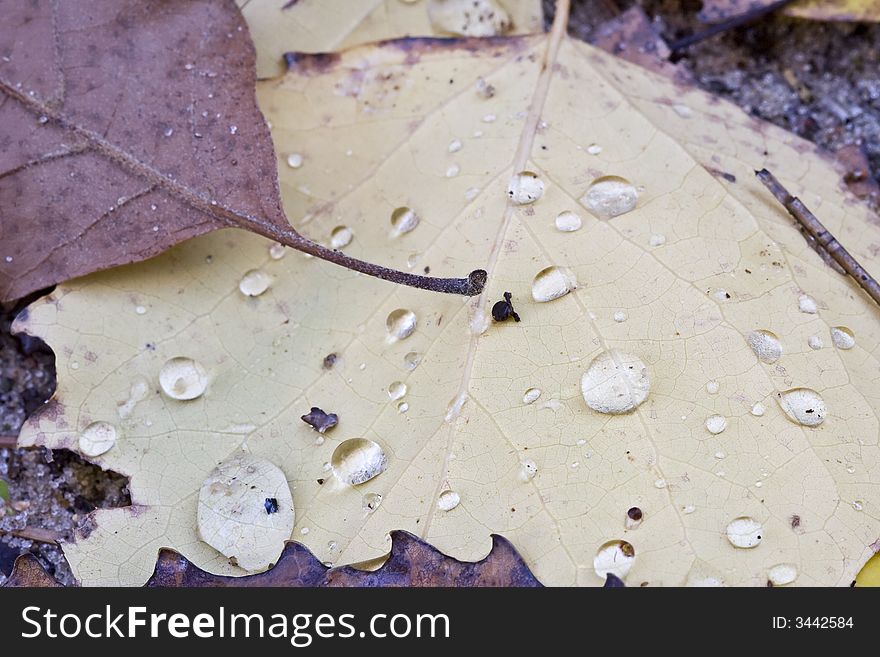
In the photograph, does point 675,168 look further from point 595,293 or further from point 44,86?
point 44,86

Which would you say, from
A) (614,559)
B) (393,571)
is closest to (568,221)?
(614,559)

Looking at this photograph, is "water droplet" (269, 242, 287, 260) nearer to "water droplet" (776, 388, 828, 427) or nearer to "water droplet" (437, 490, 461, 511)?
"water droplet" (437, 490, 461, 511)

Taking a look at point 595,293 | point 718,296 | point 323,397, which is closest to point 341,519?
point 323,397

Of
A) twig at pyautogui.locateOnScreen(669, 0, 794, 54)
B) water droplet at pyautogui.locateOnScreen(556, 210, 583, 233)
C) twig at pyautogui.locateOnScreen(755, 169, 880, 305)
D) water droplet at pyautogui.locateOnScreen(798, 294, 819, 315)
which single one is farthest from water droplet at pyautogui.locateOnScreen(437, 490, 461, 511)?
twig at pyautogui.locateOnScreen(669, 0, 794, 54)

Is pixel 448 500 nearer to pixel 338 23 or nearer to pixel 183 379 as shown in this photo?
pixel 183 379

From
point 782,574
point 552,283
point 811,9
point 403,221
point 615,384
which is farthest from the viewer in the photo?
point 811,9

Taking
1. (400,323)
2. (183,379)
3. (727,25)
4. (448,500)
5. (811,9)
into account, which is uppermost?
(811,9)
